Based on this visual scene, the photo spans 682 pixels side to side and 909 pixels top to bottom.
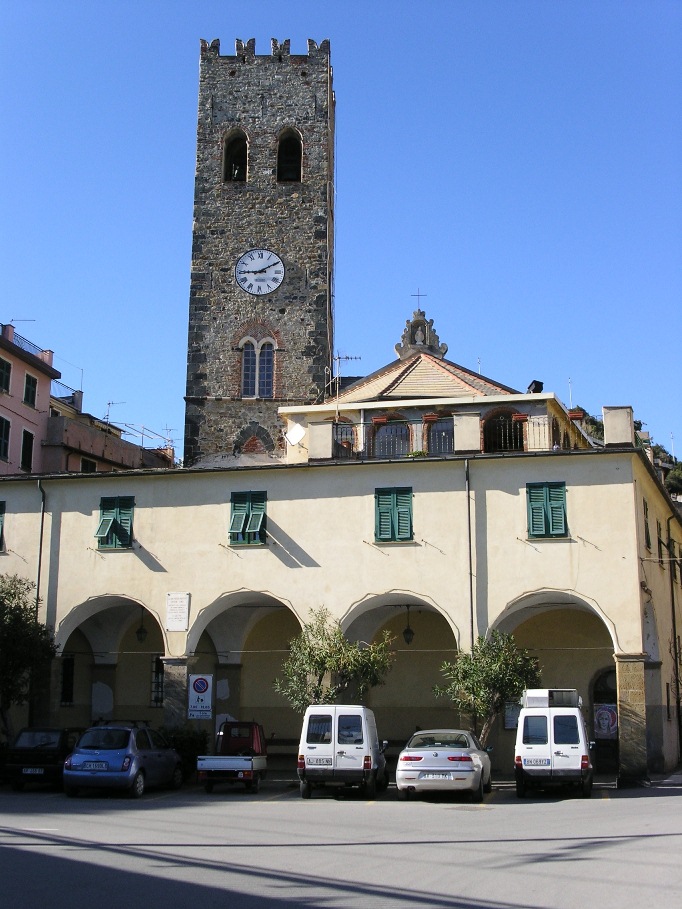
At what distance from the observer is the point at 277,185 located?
143ft

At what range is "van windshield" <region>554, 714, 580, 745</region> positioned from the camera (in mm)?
20641

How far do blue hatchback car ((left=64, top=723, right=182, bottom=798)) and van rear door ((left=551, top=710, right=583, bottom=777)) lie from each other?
7.76 metres

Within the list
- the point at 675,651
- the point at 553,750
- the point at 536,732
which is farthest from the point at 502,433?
the point at 553,750

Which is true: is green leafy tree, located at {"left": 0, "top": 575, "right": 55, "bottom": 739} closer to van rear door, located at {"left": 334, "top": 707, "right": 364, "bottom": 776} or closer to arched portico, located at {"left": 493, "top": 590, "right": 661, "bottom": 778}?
van rear door, located at {"left": 334, "top": 707, "right": 364, "bottom": 776}

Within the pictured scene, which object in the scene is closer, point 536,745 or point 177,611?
point 536,745

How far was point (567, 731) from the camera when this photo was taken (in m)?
20.7

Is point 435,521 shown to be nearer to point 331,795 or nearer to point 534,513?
point 534,513

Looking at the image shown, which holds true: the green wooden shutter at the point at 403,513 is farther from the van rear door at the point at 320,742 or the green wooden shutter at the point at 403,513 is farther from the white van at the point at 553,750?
the white van at the point at 553,750

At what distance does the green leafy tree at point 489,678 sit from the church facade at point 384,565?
753mm

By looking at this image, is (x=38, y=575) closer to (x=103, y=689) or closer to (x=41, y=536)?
(x=41, y=536)

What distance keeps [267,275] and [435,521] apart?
19.9m

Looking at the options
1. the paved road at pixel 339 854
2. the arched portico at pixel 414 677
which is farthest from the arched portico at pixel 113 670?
the paved road at pixel 339 854

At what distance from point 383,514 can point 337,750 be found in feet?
20.8

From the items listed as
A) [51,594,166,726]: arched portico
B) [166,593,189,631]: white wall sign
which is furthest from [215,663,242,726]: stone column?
[166,593,189,631]: white wall sign
